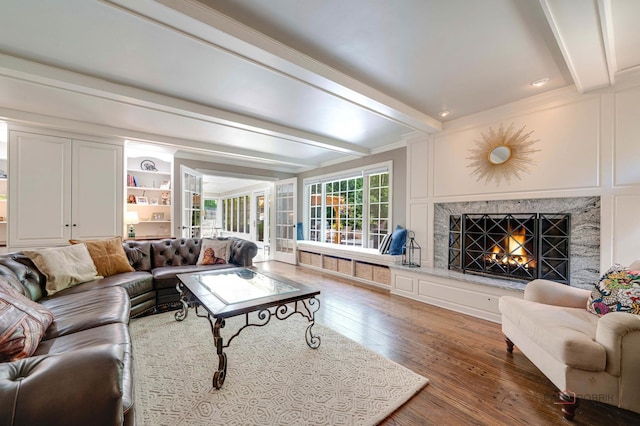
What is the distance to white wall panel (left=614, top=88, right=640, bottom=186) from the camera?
233cm

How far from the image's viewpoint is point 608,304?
70.9 inches

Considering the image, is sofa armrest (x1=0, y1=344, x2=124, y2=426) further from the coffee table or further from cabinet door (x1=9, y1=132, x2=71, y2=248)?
cabinet door (x1=9, y1=132, x2=71, y2=248)

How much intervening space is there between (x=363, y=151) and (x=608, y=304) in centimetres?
375

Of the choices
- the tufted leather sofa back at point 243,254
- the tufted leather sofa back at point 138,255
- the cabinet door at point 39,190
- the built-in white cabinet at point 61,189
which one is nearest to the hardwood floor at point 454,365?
the tufted leather sofa back at point 243,254

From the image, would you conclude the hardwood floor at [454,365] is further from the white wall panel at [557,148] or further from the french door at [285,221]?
the french door at [285,221]

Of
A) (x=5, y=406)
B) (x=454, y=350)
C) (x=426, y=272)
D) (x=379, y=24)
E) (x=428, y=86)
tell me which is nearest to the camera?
(x=5, y=406)

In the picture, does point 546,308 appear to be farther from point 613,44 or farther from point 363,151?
point 363,151

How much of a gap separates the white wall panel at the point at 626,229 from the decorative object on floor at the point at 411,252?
1.96 metres

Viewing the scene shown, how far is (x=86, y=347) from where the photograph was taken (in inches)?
49.6

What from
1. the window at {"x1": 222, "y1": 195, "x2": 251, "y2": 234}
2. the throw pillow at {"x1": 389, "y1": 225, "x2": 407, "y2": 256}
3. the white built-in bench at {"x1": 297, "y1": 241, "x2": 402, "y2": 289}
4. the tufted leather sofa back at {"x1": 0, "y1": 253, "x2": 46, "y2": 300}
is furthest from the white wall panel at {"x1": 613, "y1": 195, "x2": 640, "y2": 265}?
the window at {"x1": 222, "y1": 195, "x2": 251, "y2": 234}

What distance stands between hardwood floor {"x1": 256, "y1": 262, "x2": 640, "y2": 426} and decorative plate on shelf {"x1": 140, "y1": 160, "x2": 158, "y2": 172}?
4.28 meters

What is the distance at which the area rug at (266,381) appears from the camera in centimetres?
151

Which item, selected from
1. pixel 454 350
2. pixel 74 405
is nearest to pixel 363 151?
pixel 454 350

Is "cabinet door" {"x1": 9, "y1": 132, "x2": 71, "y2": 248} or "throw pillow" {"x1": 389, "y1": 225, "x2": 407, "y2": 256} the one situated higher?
"cabinet door" {"x1": 9, "y1": 132, "x2": 71, "y2": 248}
